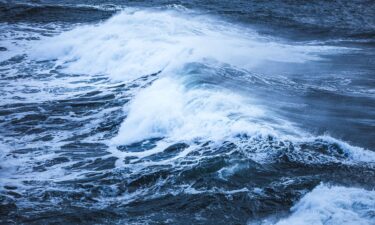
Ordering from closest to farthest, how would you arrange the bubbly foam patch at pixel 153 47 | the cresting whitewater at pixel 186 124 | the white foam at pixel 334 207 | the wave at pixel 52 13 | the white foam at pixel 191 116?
the white foam at pixel 334 207, the cresting whitewater at pixel 186 124, the white foam at pixel 191 116, the bubbly foam patch at pixel 153 47, the wave at pixel 52 13

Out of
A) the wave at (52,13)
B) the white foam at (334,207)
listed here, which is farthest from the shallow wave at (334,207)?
the wave at (52,13)

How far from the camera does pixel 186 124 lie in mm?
10477

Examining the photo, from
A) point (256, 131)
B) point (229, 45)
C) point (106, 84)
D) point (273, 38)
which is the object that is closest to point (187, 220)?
point (256, 131)

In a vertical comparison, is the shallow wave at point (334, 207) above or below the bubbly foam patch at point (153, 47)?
below

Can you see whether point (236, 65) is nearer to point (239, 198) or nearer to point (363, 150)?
point (363, 150)

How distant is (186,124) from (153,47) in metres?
6.83

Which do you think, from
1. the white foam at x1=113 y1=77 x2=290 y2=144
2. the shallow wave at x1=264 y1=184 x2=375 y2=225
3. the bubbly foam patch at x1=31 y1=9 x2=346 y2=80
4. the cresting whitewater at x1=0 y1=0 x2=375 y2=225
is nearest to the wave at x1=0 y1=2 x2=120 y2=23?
the cresting whitewater at x1=0 y1=0 x2=375 y2=225

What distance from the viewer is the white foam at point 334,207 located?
259 inches

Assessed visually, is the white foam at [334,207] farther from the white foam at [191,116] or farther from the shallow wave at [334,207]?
the white foam at [191,116]

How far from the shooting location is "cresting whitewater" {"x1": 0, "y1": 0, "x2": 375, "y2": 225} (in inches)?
295

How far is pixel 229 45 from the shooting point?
17719mm

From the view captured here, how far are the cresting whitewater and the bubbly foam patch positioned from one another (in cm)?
7

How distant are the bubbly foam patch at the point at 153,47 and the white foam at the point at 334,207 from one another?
7.71 meters

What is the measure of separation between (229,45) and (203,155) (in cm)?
937
